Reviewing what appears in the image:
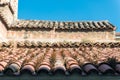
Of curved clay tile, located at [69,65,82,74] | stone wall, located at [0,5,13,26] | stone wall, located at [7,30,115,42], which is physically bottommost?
curved clay tile, located at [69,65,82,74]

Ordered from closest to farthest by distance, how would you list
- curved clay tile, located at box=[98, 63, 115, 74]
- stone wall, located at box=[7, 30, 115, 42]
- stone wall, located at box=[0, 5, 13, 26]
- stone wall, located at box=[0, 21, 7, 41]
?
curved clay tile, located at box=[98, 63, 115, 74]
stone wall, located at box=[0, 21, 7, 41]
stone wall, located at box=[0, 5, 13, 26]
stone wall, located at box=[7, 30, 115, 42]

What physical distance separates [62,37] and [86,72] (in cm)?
1073

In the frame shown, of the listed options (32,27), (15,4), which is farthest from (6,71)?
(15,4)

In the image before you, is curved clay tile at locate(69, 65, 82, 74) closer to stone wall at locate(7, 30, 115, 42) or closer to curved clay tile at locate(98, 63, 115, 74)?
curved clay tile at locate(98, 63, 115, 74)

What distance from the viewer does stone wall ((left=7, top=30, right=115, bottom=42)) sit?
53.2 ft

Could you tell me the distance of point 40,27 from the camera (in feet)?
53.5

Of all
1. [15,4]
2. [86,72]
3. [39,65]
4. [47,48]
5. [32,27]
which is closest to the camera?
[86,72]

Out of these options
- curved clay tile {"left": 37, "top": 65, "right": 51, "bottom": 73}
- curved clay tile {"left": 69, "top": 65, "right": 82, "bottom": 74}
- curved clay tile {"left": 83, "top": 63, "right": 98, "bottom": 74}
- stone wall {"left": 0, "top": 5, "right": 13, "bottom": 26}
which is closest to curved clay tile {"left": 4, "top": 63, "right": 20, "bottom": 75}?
curved clay tile {"left": 37, "top": 65, "right": 51, "bottom": 73}

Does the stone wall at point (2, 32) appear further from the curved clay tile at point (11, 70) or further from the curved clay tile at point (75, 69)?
the curved clay tile at point (75, 69)

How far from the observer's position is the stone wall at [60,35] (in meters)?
16.2

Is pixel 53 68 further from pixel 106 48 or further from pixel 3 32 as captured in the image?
pixel 3 32

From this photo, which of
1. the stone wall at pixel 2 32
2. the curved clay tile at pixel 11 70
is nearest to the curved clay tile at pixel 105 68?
the curved clay tile at pixel 11 70

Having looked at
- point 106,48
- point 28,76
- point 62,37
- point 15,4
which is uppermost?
point 15,4

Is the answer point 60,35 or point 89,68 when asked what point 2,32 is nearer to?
point 60,35
